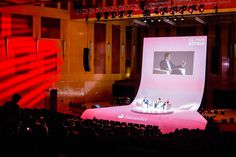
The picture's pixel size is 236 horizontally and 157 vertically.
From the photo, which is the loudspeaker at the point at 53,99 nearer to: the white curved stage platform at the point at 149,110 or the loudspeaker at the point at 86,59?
the loudspeaker at the point at 86,59

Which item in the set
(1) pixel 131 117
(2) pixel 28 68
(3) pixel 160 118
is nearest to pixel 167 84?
(1) pixel 131 117

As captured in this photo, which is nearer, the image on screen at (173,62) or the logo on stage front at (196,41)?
the logo on stage front at (196,41)

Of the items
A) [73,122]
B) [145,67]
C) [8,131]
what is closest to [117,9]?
[145,67]

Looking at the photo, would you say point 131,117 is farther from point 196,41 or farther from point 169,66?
point 196,41

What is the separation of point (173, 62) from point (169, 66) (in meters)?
0.27

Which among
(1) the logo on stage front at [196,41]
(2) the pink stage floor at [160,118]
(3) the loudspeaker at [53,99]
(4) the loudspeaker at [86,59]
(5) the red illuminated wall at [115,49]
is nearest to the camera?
(2) the pink stage floor at [160,118]

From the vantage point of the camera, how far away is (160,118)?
13.1m

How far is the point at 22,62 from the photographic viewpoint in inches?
614

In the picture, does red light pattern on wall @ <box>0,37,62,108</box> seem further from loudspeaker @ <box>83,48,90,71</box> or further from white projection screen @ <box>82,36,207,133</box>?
white projection screen @ <box>82,36,207,133</box>

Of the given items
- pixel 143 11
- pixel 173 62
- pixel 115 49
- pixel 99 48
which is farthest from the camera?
pixel 115 49

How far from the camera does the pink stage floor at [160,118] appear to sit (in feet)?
41.3

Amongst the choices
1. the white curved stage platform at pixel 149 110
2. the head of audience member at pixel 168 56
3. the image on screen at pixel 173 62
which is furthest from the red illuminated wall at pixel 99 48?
the white curved stage platform at pixel 149 110

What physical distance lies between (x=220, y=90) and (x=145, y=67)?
363 centimetres

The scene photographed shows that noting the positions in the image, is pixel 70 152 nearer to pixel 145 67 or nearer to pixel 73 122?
pixel 73 122
